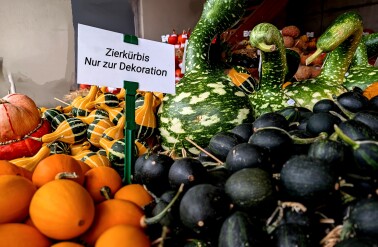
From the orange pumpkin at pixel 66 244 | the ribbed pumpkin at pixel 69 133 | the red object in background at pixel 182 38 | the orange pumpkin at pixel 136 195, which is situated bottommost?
the orange pumpkin at pixel 66 244

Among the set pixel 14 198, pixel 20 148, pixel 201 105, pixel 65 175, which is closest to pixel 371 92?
pixel 201 105

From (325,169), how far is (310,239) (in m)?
0.15

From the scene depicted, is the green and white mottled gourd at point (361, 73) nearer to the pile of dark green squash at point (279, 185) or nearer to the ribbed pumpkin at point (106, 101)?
the pile of dark green squash at point (279, 185)

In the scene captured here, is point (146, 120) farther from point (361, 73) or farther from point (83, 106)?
point (361, 73)

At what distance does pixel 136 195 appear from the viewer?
1019mm

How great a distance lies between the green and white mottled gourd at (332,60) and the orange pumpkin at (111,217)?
1.09m

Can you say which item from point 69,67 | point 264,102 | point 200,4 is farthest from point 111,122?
point 200,4

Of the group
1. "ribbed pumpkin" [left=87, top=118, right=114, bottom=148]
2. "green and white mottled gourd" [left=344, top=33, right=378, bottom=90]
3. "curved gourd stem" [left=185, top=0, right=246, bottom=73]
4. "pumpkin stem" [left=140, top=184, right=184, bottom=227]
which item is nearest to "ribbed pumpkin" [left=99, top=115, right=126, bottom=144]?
"ribbed pumpkin" [left=87, top=118, right=114, bottom=148]

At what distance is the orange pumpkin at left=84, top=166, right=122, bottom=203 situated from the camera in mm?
1010

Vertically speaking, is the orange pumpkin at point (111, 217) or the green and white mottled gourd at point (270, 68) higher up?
the green and white mottled gourd at point (270, 68)

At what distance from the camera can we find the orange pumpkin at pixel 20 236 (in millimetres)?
783

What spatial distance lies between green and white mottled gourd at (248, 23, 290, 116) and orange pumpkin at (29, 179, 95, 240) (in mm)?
1108

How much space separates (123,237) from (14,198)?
0.31 m

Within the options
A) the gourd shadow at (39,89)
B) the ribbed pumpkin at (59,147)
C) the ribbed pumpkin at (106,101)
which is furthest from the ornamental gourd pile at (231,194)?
the gourd shadow at (39,89)
